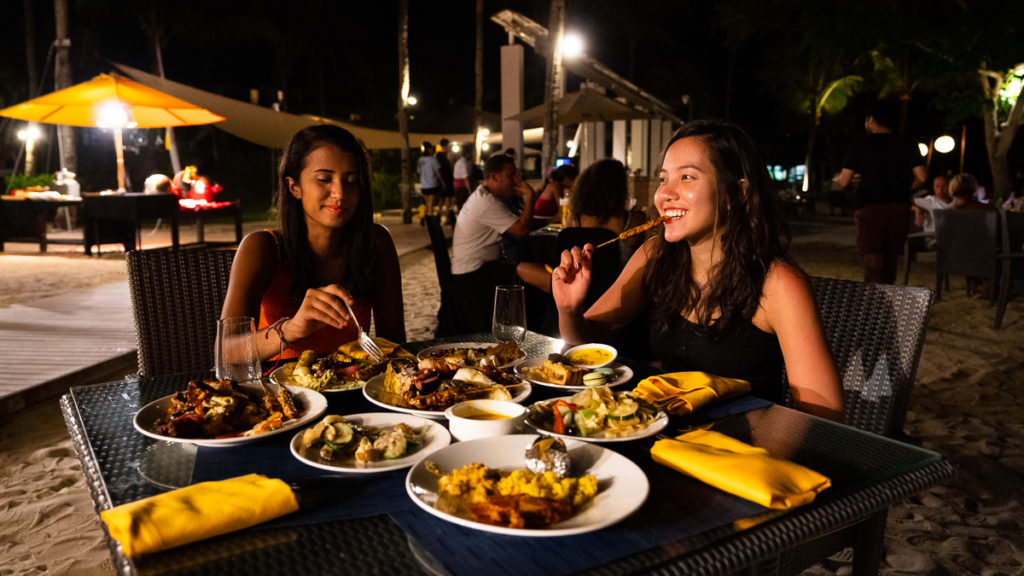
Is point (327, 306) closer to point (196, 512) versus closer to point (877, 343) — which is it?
point (196, 512)

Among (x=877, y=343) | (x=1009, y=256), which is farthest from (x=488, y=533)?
(x=1009, y=256)

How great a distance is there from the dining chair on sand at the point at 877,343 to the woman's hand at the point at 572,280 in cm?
71

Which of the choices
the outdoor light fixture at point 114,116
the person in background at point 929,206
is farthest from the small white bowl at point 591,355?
the outdoor light fixture at point 114,116

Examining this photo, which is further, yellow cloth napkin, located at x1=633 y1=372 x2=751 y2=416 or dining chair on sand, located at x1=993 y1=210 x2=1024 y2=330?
dining chair on sand, located at x1=993 y1=210 x2=1024 y2=330

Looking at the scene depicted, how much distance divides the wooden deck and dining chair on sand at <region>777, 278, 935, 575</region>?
442cm

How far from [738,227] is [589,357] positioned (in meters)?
0.61

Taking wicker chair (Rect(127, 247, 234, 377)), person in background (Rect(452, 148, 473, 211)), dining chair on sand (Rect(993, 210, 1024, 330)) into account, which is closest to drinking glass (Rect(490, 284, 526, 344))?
Answer: wicker chair (Rect(127, 247, 234, 377))

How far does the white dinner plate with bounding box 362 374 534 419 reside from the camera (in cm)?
153

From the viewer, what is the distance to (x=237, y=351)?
63.4 inches

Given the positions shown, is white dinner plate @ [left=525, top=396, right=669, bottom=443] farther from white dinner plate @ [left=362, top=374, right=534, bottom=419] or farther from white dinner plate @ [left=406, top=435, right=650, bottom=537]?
white dinner plate @ [left=362, top=374, right=534, bottom=419]

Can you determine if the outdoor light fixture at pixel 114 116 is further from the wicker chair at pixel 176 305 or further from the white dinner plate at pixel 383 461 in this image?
the white dinner plate at pixel 383 461

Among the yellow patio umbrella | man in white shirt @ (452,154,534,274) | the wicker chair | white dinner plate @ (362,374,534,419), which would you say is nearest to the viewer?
white dinner plate @ (362,374,534,419)

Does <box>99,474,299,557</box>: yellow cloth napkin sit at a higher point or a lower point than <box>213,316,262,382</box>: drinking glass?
lower

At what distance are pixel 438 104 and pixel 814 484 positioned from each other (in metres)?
38.3
